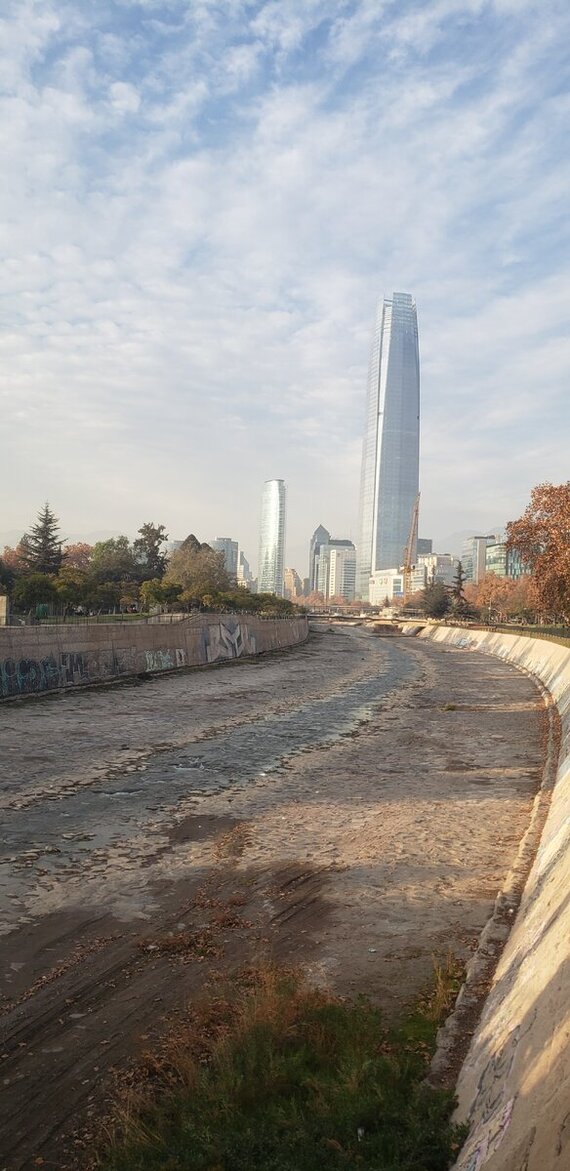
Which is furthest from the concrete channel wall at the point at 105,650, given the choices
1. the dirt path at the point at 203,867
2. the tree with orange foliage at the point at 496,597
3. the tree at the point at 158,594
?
the tree with orange foliage at the point at 496,597

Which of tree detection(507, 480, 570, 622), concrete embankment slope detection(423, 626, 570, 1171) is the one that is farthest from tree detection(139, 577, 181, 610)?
concrete embankment slope detection(423, 626, 570, 1171)

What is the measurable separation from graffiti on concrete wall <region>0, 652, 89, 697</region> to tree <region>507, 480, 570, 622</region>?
21.0 metres

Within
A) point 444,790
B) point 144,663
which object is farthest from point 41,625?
point 444,790

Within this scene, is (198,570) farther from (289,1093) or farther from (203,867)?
(289,1093)

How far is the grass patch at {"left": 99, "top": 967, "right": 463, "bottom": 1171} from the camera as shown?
4.84 meters

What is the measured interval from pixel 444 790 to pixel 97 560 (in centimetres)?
9701

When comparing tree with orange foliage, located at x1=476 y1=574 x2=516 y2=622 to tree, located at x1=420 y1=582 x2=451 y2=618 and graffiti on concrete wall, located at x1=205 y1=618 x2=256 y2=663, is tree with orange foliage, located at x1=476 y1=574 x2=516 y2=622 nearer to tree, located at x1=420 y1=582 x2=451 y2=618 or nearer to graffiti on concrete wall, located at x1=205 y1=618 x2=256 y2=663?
tree, located at x1=420 y1=582 x2=451 y2=618

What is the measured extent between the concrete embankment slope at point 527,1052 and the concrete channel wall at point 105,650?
79.0 ft

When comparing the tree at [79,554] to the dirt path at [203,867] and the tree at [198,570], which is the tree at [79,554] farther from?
the dirt path at [203,867]

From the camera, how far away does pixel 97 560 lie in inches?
4264

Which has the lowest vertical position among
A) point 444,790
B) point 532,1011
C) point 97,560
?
point 444,790

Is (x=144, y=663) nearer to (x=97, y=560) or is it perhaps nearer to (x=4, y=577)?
(x=4, y=577)

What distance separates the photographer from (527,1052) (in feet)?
15.3

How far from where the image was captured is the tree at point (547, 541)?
3394cm
